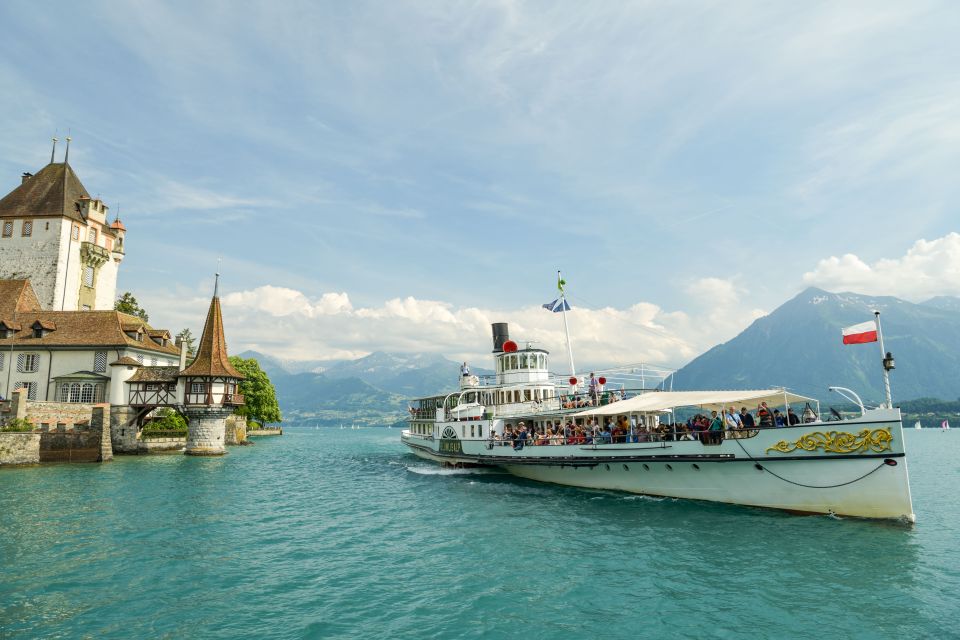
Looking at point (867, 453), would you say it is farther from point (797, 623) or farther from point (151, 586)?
point (151, 586)

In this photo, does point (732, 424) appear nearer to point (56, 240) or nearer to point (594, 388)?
point (594, 388)

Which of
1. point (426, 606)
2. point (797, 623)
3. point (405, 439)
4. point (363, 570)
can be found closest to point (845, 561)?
point (797, 623)

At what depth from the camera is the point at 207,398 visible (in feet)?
163

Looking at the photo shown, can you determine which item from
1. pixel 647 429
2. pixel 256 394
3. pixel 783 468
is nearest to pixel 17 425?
pixel 647 429

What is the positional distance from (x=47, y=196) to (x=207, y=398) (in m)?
36.7

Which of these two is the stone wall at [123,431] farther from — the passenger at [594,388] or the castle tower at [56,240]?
the passenger at [594,388]

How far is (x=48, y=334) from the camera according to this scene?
165ft

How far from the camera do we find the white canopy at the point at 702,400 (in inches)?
963

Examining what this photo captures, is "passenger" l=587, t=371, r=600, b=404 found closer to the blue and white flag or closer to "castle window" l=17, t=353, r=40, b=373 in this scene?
the blue and white flag

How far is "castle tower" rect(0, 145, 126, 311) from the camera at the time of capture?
6162cm

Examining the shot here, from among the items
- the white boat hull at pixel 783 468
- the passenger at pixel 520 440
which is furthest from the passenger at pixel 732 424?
the passenger at pixel 520 440

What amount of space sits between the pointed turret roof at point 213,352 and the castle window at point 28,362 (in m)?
13.1

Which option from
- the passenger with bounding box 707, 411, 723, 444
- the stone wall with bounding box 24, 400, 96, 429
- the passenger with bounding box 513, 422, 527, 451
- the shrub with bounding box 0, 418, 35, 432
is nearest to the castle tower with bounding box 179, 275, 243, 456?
the stone wall with bounding box 24, 400, 96, 429

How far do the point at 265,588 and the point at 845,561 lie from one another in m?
16.3
